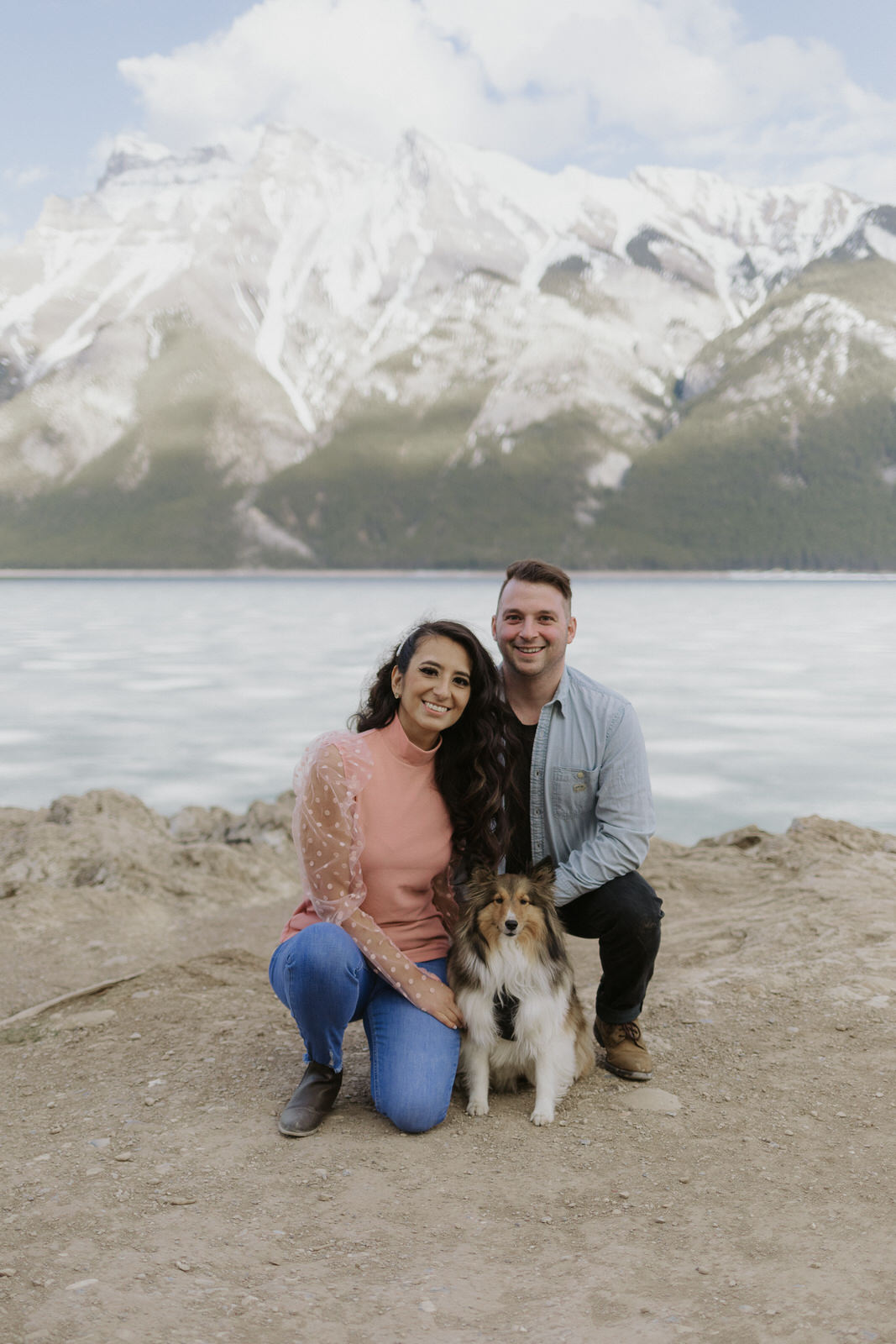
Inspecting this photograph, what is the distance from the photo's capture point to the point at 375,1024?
368cm

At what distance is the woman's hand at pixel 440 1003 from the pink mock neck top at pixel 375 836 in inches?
5.3

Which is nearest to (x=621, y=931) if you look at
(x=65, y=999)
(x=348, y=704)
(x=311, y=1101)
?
(x=311, y=1101)

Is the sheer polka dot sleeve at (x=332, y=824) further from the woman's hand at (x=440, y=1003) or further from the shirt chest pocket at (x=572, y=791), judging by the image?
the shirt chest pocket at (x=572, y=791)

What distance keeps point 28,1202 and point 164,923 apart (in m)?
3.70

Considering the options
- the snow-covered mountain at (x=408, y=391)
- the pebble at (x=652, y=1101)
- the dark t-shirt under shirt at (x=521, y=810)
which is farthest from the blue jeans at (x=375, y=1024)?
the snow-covered mountain at (x=408, y=391)

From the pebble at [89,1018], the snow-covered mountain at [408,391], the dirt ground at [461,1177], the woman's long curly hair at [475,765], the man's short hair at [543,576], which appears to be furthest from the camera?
the snow-covered mountain at [408,391]

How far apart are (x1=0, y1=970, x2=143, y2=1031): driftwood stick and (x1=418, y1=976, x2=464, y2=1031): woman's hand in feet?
7.45

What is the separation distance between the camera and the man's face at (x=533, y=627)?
3867 millimetres

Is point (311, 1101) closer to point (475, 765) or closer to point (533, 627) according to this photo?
point (475, 765)

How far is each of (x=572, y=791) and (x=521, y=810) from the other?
7.6 inches

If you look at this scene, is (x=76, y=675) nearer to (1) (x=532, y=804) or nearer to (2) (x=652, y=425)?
(1) (x=532, y=804)

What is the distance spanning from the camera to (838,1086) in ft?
12.9

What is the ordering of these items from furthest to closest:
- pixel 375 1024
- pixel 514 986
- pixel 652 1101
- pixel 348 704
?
pixel 348 704
pixel 652 1101
pixel 375 1024
pixel 514 986

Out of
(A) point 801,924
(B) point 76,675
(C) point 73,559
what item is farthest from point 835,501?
(A) point 801,924
